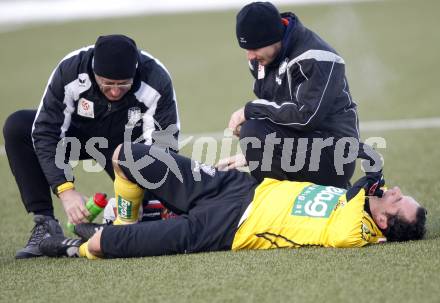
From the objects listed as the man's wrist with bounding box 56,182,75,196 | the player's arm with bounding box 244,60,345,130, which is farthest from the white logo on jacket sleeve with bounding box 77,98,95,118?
the player's arm with bounding box 244,60,345,130

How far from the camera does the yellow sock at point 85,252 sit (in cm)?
463

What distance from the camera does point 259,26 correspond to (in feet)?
16.2

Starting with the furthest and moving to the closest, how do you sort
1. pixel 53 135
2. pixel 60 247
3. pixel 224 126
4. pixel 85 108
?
pixel 224 126
pixel 85 108
pixel 53 135
pixel 60 247

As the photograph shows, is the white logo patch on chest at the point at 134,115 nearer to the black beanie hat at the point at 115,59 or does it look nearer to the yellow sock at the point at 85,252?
the black beanie hat at the point at 115,59

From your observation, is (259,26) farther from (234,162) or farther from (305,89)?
(234,162)

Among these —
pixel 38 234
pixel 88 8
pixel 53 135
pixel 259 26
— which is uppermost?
pixel 259 26

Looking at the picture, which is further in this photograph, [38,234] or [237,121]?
[237,121]

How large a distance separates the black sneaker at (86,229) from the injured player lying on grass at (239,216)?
0.18m

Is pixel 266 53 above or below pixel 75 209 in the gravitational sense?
above

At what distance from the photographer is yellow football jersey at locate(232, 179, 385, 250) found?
4.43 meters

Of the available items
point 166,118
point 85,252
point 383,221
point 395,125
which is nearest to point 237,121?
point 166,118

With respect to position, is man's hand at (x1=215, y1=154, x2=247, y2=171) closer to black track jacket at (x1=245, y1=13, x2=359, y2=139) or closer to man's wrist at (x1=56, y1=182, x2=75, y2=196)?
black track jacket at (x1=245, y1=13, x2=359, y2=139)

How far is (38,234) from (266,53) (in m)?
1.68

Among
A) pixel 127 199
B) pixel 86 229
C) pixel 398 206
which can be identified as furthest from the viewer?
pixel 86 229
